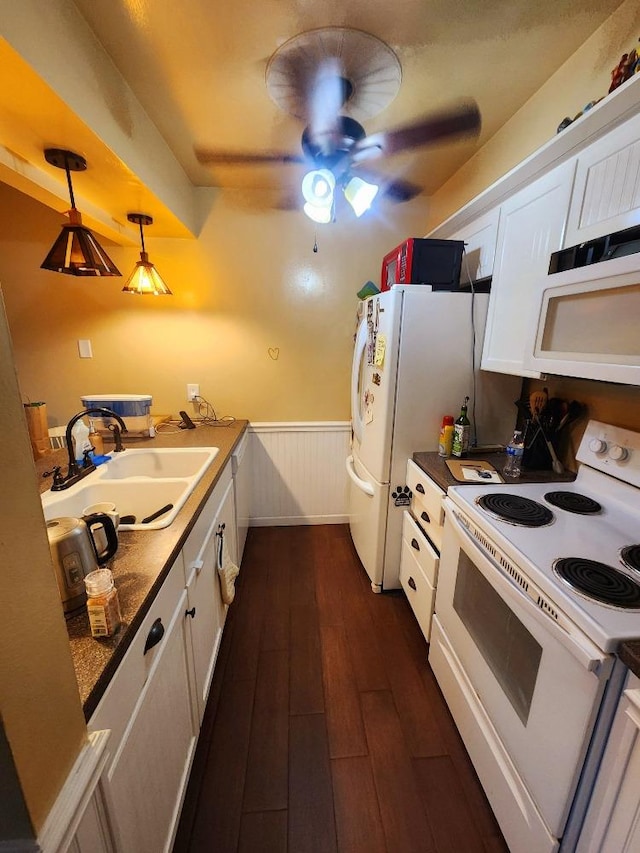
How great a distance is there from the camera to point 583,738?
2.44 ft

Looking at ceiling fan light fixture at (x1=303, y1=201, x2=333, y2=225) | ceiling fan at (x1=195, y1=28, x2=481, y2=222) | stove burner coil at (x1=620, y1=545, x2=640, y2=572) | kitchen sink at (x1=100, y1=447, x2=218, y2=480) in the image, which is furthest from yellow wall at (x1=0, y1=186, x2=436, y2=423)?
stove burner coil at (x1=620, y1=545, x2=640, y2=572)

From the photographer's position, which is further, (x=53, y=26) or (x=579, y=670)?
(x=53, y=26)

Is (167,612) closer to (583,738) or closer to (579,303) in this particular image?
(583,738)

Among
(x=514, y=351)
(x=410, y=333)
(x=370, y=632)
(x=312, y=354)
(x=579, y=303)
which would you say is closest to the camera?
(x=579, y=303)

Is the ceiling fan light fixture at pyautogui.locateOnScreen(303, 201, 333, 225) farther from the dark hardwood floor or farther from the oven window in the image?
the dark hardwood floor

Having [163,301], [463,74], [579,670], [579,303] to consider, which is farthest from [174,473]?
[463,74]

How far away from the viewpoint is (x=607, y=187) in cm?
102

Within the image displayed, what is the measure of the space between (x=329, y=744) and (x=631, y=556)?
125 centimetres

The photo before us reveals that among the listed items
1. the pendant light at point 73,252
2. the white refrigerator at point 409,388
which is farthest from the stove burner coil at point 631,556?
the pendant light at point 73,252

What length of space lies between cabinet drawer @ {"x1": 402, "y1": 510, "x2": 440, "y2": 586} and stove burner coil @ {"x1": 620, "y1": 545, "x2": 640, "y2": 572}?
66 cm

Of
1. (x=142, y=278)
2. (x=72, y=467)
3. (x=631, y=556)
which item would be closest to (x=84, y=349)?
(x=142, y=278)

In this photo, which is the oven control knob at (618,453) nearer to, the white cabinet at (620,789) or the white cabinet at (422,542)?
the white cabinet at (422,542)

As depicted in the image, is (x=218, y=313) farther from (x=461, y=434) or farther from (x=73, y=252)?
(x=461, y=434)

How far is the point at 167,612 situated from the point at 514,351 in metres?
1.62
